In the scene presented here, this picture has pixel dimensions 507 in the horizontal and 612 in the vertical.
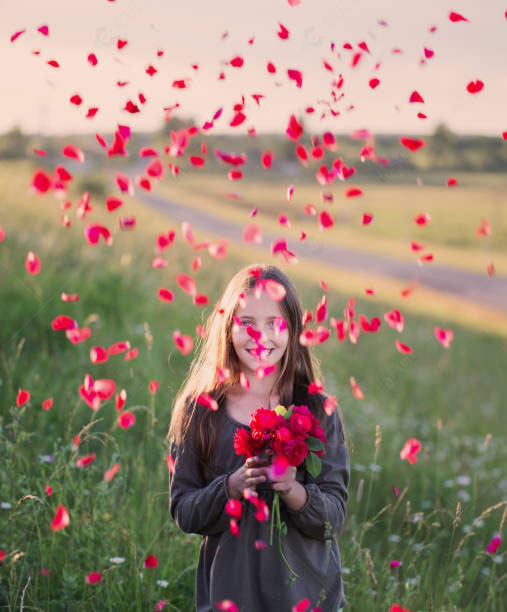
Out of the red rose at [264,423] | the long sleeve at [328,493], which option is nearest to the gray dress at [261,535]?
the long sleeve at [328,493]

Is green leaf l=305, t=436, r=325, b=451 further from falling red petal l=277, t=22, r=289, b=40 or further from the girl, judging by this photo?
falling red petal l=277, t=22, r=289, b=40

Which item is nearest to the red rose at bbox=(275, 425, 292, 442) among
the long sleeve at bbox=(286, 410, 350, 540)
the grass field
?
the long sleeve at bbox=(286, 410, 350, 540)

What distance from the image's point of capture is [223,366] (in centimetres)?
215

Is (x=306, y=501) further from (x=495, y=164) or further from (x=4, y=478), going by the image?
(x=495, y=164)

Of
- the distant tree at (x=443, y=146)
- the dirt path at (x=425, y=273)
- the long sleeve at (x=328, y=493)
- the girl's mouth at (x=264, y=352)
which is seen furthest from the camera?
the distant tree at (x=443, y=146)

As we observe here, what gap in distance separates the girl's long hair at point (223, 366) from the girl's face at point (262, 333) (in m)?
0.05

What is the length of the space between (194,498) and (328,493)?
0.38m

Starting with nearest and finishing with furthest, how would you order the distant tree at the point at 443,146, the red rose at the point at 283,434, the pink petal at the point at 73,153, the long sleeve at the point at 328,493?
the red rose at the point at 283,434 → the long sleeve at the point at 328,493 → the pink petal at the point at 73,153 → the distant tree at the point at 443,146

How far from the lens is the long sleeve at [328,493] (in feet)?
6.26

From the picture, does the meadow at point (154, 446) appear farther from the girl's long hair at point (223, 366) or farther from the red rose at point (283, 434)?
the red rose at point (283, 434)

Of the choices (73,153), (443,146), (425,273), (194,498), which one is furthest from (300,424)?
(443,146)

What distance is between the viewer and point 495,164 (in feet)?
193

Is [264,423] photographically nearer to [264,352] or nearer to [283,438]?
[283,438]

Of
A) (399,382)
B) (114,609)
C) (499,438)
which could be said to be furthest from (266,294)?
(399,382)
